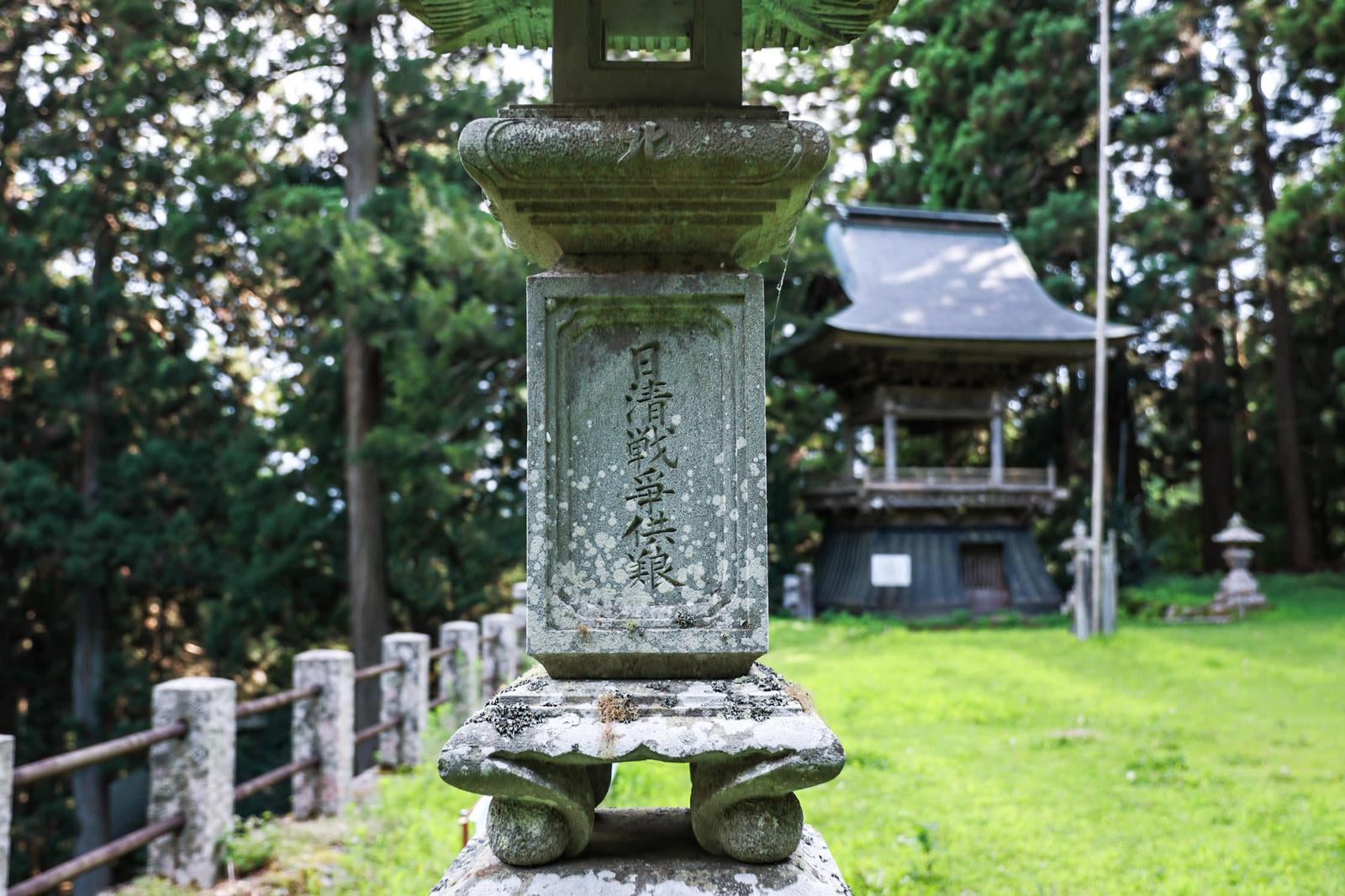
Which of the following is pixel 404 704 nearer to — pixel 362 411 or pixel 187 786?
pixel 187 786

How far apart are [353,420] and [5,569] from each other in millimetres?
6543

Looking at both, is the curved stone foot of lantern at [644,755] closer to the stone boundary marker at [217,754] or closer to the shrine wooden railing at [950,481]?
the stone boundary marker at [217,754]

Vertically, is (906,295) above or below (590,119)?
above

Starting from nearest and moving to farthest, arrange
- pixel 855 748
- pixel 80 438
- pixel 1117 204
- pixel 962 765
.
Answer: pixel 962 765, pixel 855 748, pixel 80 438, pixel 1117 204

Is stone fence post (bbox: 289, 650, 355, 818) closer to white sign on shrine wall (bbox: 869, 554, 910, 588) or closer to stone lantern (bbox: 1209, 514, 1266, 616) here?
white sign on shrine wall (bbox: 869, 554, 910, 588)

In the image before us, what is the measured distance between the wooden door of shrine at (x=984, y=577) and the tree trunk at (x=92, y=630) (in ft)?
44.1

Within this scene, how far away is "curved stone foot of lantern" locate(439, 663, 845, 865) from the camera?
2154mm

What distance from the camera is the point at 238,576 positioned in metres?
13.5

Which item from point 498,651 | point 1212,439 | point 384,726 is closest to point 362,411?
point 498,651

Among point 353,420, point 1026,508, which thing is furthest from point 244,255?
point 1026,508

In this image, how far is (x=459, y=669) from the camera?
753cm

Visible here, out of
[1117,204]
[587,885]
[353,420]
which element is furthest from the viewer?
[1117,204]

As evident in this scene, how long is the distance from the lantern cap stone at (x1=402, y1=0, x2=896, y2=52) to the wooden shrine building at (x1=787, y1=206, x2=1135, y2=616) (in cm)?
1231

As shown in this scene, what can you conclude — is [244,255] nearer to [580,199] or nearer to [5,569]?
[5,569]
